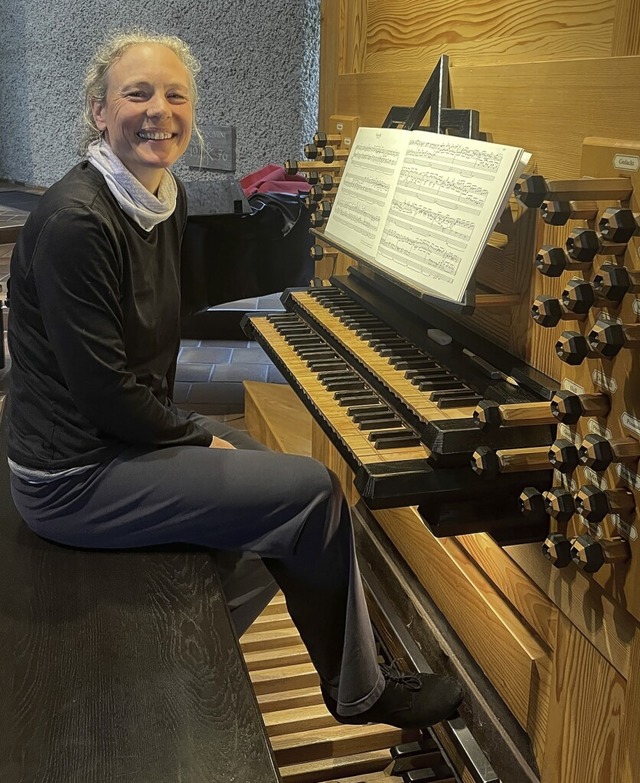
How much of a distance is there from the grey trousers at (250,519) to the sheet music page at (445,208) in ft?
1.45

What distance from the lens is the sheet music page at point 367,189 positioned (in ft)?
6.66

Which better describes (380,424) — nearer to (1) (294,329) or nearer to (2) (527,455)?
(2) (527,455)

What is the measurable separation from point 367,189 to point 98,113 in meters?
0.62

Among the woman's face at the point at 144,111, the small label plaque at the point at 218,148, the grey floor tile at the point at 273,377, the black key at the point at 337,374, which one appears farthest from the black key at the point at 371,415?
the small label plaque at the point at 218,148

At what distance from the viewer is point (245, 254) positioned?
4.21 m

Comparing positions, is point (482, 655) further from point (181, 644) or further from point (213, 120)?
point (213, 120)

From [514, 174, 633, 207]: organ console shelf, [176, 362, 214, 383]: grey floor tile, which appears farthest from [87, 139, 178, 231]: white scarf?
[176, 362, 214, 383]: grey floor tile

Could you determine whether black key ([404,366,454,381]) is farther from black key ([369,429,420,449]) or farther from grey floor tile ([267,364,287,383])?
grey floor tile ([267,364,287,383])

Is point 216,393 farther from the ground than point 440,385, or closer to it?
closer to it

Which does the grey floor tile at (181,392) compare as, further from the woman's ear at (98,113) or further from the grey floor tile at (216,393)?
the woman's ear at (98,113)

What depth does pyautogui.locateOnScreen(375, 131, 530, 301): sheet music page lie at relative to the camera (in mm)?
1587

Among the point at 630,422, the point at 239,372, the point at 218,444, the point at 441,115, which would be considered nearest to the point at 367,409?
the point at 218,444

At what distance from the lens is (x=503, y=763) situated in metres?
1.80

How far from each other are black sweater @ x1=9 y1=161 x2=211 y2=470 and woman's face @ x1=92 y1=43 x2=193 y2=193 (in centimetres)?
10
